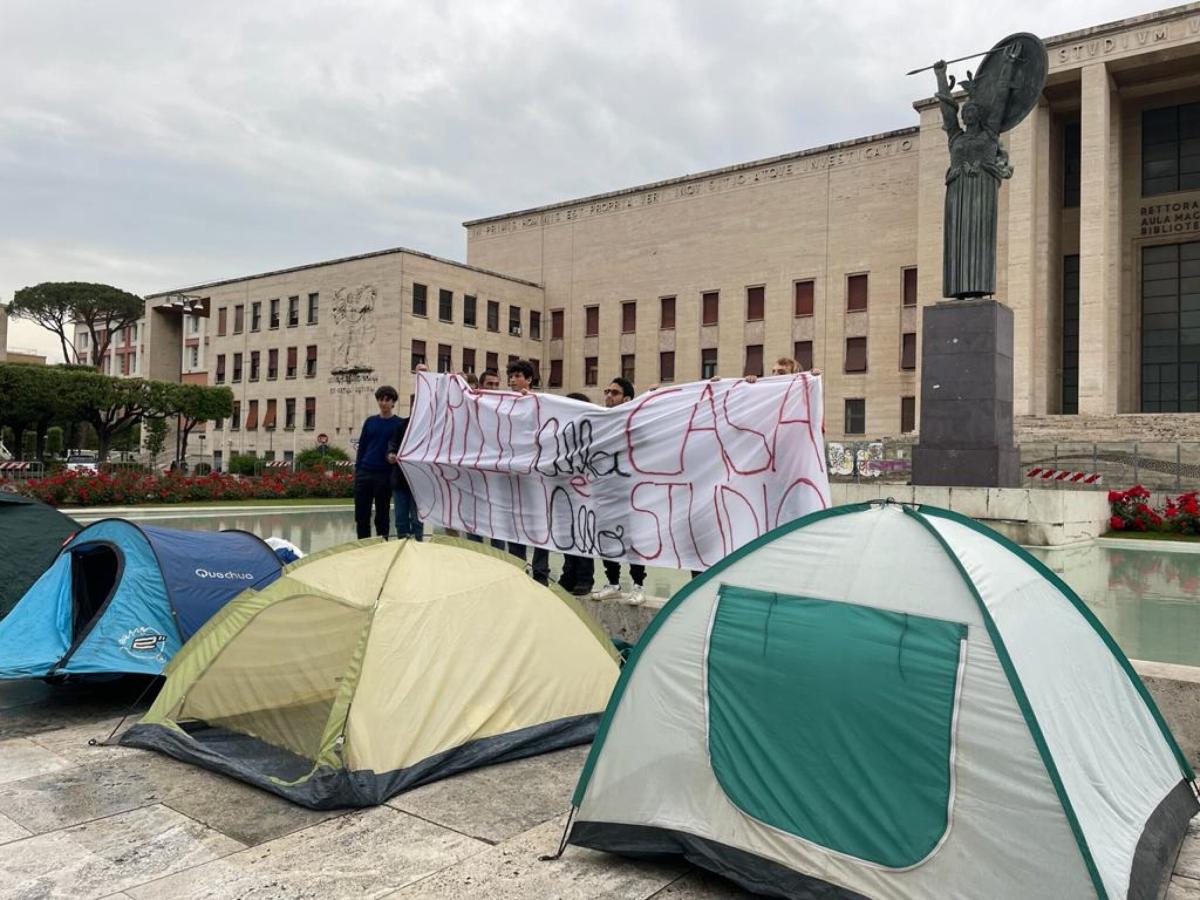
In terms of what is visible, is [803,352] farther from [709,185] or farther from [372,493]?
[372,493]

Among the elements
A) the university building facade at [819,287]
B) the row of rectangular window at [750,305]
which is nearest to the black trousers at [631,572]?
the university building facade at [819,287]

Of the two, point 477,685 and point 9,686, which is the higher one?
point 477,685

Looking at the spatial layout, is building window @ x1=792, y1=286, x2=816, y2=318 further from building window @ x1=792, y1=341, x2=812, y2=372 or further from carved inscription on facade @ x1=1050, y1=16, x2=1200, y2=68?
carved inscription on facade @ x1=1050, y1=16, x2=1200, y2=68

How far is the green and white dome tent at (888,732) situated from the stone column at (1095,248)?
3531 cm

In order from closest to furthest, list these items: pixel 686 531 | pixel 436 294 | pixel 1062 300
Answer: pixel 686 531 < pixel 1062 300 < pixel 436 294

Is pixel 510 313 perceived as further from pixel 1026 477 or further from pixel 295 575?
pixel 295 575

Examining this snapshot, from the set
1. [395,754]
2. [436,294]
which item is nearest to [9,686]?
[395,754]

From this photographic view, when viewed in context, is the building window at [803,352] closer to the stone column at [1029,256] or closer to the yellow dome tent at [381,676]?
the stone column at [1029,256]

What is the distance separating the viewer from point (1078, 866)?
318 centimetres

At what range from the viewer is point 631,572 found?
7527mm

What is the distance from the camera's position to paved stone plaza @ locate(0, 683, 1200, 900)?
3.76 meters

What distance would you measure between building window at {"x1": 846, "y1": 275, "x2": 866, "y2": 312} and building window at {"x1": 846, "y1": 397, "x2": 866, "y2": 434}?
4410 millimetres

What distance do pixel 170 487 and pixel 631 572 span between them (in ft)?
79.8

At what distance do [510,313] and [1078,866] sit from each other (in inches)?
2111
